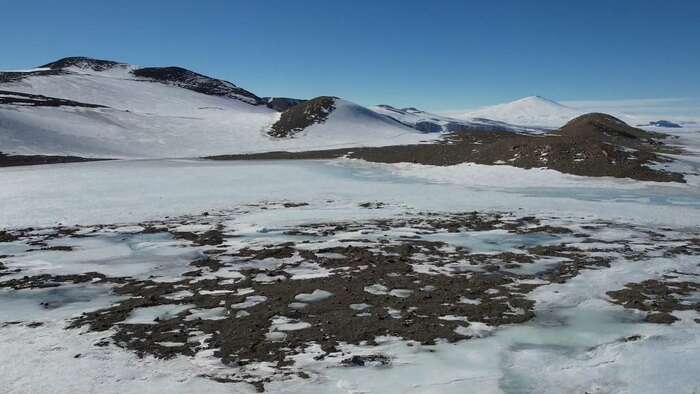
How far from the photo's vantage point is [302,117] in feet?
246

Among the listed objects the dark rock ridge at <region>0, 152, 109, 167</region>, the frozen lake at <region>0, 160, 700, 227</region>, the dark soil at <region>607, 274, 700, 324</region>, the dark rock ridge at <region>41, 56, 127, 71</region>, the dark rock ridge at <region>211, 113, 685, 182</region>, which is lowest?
the dark soil at <region>607, 274, 700, 324</region>

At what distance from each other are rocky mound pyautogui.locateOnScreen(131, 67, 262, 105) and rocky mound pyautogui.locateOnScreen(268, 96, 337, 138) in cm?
4598

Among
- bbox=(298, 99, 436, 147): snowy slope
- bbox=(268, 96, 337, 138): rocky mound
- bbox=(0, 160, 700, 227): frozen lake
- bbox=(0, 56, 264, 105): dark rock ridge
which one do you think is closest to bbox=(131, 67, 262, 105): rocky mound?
bbox=(0, 56, 264, 105): dark rock ridge

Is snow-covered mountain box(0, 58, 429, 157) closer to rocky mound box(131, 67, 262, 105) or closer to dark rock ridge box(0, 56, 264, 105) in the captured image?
rocky mound box(131, 67, 262, 105)

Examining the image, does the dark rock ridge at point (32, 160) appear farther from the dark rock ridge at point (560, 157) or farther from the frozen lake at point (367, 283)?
the dark rock ridge at point (560, 157)

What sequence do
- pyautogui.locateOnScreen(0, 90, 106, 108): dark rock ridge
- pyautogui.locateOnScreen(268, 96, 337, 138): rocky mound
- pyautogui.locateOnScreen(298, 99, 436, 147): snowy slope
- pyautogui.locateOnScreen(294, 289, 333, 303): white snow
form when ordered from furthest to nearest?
pyautogui.locateOnScreen(268, 96, 337, 138): rocky mound
pyautogui.locateOnScreen(0, 90, 106, 108): dark rock ridge
pyautogui.locateOnScreen(298, 99, 436, 147): snowy slope
pyautogui.locateOnScreen(294, 289, 333, 303): white snow

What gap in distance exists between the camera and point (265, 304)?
8.52 metres

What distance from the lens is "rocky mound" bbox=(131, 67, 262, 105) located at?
128750mm

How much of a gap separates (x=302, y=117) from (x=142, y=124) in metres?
22.3

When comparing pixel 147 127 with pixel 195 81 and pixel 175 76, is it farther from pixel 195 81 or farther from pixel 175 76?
pixel 175 76

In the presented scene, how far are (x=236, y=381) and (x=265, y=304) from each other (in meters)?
2.66

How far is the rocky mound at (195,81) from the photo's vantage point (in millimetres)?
128750

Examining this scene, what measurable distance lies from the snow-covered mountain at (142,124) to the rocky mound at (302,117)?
1271 mm

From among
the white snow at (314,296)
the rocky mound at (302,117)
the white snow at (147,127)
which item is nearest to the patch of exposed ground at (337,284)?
the white snow at (314,296)
